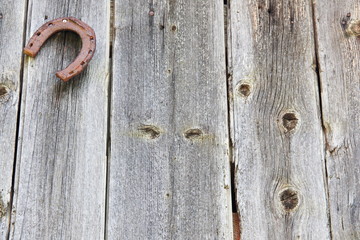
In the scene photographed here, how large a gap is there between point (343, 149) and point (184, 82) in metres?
0.47

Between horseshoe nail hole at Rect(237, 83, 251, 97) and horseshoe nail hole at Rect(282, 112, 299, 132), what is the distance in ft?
0.39

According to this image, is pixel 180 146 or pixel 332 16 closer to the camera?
pixel 180 146

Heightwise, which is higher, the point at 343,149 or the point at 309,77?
the point at 309,77

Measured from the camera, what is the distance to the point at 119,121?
1424mm

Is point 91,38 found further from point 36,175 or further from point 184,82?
point 36,175

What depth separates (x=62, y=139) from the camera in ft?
4.59

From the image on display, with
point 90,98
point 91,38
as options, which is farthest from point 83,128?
point 91,38

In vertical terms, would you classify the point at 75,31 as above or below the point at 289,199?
above

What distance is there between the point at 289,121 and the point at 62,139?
0.62 metres

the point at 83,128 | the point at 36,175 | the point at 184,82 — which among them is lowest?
the point at 36,175

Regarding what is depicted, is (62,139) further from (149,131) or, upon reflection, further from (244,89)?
(244,89)

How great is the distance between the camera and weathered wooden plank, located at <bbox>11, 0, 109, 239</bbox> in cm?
134

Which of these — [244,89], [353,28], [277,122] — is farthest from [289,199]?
[353,28]

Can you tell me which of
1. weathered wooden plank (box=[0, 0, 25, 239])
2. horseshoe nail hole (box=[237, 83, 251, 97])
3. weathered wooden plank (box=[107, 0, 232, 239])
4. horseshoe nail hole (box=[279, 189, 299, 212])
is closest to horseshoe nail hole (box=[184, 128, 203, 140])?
weathered wooden plank (box=[107, 0, 232, 239])
